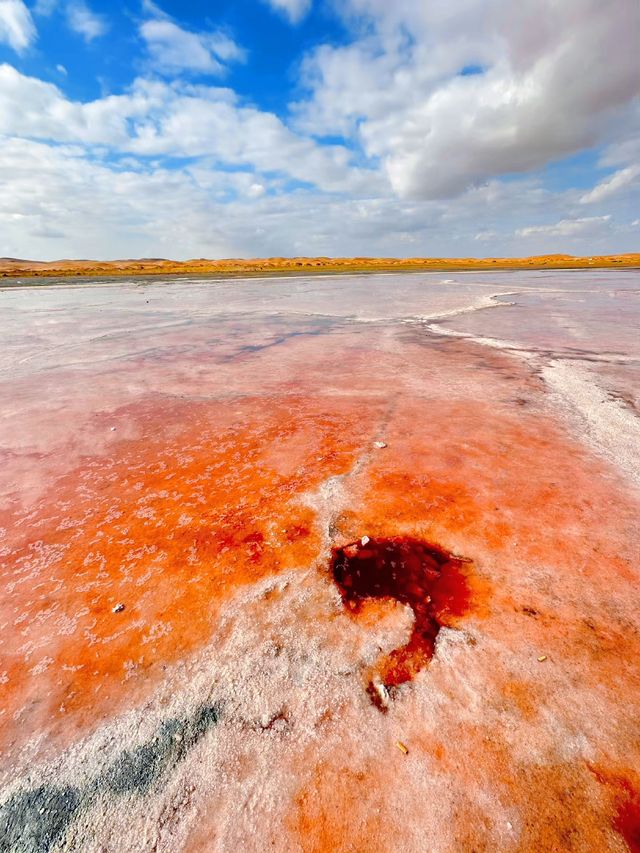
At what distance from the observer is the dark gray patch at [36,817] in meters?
1.66

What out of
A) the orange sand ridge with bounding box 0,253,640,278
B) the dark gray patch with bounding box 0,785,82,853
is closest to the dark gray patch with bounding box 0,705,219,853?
the dark gray patch with bounding box 0,785,82,853

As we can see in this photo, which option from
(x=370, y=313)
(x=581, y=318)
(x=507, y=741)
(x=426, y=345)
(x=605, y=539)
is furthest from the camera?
(x=370, y=313)

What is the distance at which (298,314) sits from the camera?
1659 cm

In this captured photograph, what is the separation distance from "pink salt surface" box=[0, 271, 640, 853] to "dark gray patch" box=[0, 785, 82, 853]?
0.03m

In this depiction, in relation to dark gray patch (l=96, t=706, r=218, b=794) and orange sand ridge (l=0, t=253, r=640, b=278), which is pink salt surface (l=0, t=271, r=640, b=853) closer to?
dark gray patch (l=96, t=706, r=218, b=794)

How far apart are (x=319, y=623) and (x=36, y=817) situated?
4.88 feet

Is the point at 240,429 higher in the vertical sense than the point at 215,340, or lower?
higher

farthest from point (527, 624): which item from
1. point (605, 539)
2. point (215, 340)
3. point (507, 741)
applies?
point (215, 340)

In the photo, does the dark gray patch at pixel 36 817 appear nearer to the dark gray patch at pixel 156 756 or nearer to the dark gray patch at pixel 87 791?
the dark gray patch at pixel 87 791

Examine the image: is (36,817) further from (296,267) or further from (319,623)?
(296,267)

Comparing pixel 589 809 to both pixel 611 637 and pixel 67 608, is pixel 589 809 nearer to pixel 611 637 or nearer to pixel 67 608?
pixel 611 637

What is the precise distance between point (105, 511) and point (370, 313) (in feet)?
45.7

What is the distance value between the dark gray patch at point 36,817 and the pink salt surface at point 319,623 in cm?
3

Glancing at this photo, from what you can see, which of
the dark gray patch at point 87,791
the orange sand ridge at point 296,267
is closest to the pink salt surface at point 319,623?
the dark gray patch at point 87,791
